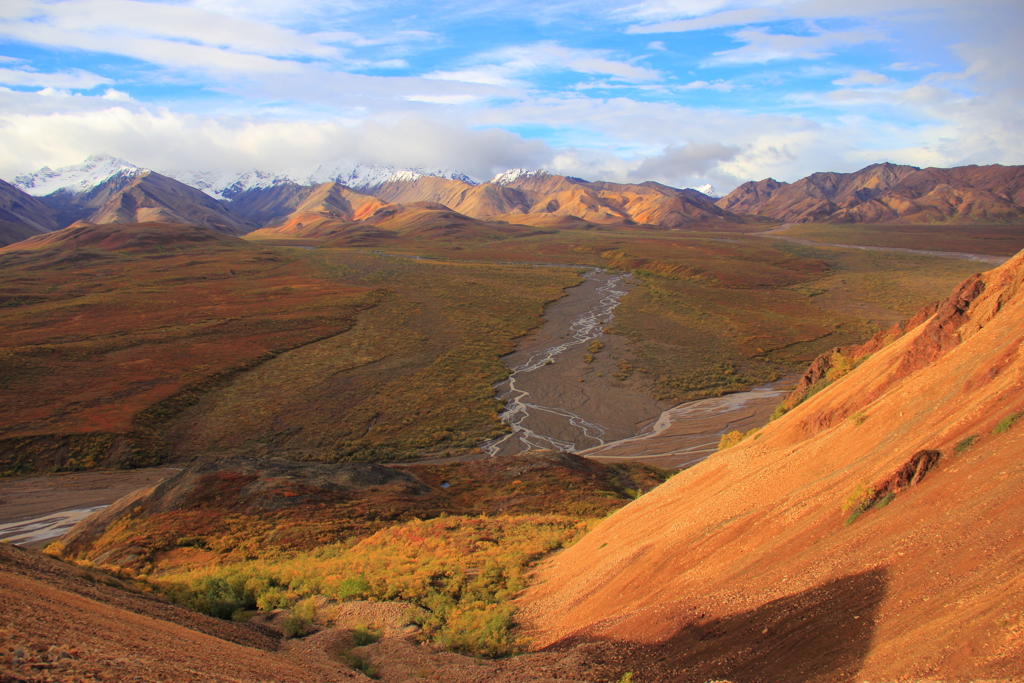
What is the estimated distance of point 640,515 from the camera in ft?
46.6

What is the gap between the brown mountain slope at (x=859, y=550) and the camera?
6.48 meters

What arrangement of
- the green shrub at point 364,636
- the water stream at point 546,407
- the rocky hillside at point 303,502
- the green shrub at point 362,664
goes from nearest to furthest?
1. the green shrub at point 362,664
2. the green shrub at point 364,636
3. the rocky hillside at point 303,502
4. the water stream at point 546,407

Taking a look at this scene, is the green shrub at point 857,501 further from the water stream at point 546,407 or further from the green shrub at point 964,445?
the water stream at point 546,407

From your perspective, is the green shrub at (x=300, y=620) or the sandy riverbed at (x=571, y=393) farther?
the sandy riverbed at (x=571, y=393)

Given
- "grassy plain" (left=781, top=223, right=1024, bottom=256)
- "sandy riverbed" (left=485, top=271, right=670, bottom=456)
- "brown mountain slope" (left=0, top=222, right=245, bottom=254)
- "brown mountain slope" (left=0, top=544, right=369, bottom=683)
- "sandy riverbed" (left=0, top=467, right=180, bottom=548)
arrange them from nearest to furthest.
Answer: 1. "brown mountain slope" (left=0, top=544, right=369, bottom=683)
2. "sandy riverbed" (left=0, top=467, right=180, bottom=548)
3. "sandy riverbed" (left=485, top=271, right=670, bottom=456)
4. "brown mountain slope" (left=0, top=222, right=245, bottom=254)
5. "grassy plain" (left=781, top=223, right=1024, bottom=256)

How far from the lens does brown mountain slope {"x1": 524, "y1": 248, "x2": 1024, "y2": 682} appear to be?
21.3 feet

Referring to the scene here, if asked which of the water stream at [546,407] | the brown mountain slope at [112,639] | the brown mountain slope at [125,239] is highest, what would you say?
the brown mountain slope at [125,239]

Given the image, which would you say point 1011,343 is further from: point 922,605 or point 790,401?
point 790,401

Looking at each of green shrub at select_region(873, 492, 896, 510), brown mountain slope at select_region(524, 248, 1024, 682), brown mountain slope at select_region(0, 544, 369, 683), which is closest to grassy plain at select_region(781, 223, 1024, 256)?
brown mountain slope at select_region(524, 248, 1024, 682)

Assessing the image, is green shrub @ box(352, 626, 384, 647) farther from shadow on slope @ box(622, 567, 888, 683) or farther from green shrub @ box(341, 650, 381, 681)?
shadow on slope @ box(622, 567, 888, 683)

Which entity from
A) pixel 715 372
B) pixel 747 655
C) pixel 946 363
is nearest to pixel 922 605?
pixel 747 655

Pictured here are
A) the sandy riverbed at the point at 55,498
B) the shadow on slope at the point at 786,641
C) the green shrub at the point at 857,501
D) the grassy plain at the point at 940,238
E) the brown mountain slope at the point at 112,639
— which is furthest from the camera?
the grassy plain at the point at 940,238

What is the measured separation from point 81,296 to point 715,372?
8360 centimetres

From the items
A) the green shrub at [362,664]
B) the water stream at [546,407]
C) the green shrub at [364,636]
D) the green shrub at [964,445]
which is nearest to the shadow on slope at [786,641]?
the green shrub at [964,445]
